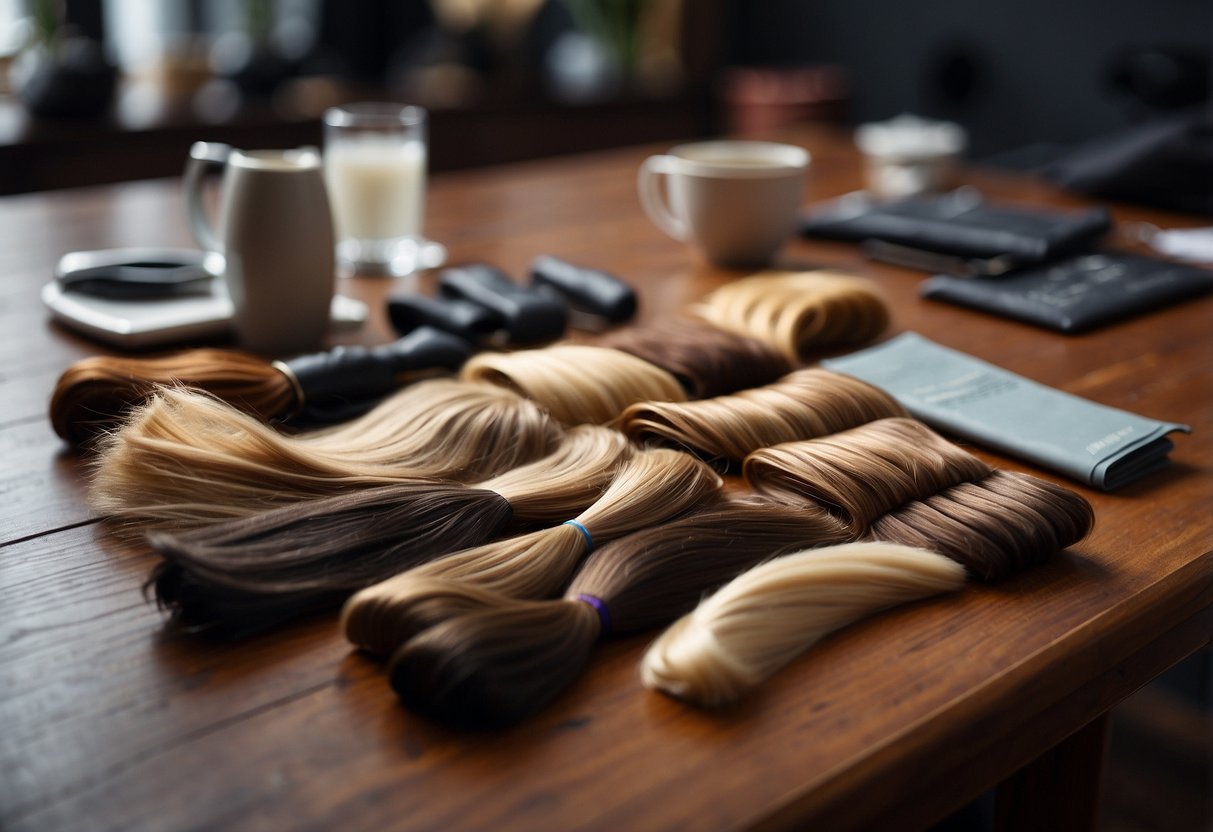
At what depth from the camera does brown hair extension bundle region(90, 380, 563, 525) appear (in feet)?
2.02

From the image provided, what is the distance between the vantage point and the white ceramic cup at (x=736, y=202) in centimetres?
118

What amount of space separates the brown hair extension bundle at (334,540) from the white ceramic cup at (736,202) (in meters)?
0.57

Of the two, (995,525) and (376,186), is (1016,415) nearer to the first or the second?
(995,525)

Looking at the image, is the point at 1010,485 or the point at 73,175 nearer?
the point at 1010,485

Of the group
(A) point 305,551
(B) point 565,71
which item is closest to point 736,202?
(A) point 305,551

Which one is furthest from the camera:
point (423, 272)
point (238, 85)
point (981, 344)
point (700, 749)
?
point (238, 85)

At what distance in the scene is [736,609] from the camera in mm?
527

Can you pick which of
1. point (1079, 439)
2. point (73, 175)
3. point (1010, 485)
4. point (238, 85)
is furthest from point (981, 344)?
point (238, 85)

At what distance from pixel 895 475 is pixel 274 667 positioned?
0.36 meters

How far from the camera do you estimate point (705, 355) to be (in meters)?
0.83

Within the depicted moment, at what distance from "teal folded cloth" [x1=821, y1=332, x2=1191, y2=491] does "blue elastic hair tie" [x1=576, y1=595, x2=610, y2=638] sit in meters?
0.35

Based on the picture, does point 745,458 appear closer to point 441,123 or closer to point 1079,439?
point 1079,439

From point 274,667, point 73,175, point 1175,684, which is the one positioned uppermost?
point 274,667

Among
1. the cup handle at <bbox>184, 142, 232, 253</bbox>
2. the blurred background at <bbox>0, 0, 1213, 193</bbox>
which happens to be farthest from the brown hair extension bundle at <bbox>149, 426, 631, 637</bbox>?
the blurred background at <bbox>0, 0, 1213, 193</bbox>
